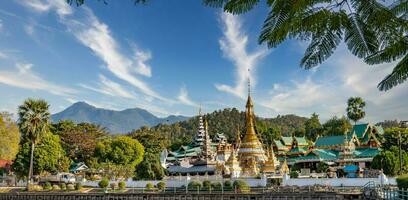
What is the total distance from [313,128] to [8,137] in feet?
198

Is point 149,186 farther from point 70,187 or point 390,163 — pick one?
point 390,163

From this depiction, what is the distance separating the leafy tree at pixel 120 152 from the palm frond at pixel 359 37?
2274 inches

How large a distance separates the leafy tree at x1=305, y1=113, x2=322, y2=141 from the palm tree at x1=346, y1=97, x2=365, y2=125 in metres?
15.7

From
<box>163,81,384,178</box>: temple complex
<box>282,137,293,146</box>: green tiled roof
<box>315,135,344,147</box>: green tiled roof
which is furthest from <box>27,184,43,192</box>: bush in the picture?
<box>282,137,293,146</box>: green tiled roof

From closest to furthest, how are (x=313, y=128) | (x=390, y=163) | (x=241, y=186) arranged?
1. (x=241, y=186)
2. (x=390, y=163)
3. (x=313, y=128)

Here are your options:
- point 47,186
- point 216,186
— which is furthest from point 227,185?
point 47,186

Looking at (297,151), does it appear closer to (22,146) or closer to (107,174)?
(107,174)

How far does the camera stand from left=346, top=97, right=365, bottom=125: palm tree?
69.4m

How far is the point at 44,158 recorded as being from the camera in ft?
171

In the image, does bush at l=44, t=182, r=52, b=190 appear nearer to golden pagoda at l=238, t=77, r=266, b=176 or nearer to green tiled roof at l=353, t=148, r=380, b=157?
golden pagoda at l=238, t=77, r=266, b=176

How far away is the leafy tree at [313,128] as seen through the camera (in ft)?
284

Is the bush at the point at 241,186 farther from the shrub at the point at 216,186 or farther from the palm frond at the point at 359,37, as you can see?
the palm frond at the point at 359,37

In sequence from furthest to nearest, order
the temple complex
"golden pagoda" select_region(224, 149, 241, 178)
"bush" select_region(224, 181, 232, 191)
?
the temple complex, "golden pagoda" select_region(224, 149, 241, 178), "bush" select_region(224, 181, 232, 191)

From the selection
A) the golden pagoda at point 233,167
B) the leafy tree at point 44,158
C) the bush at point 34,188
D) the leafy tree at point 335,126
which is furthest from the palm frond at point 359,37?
the leafy tree at point 335,126
